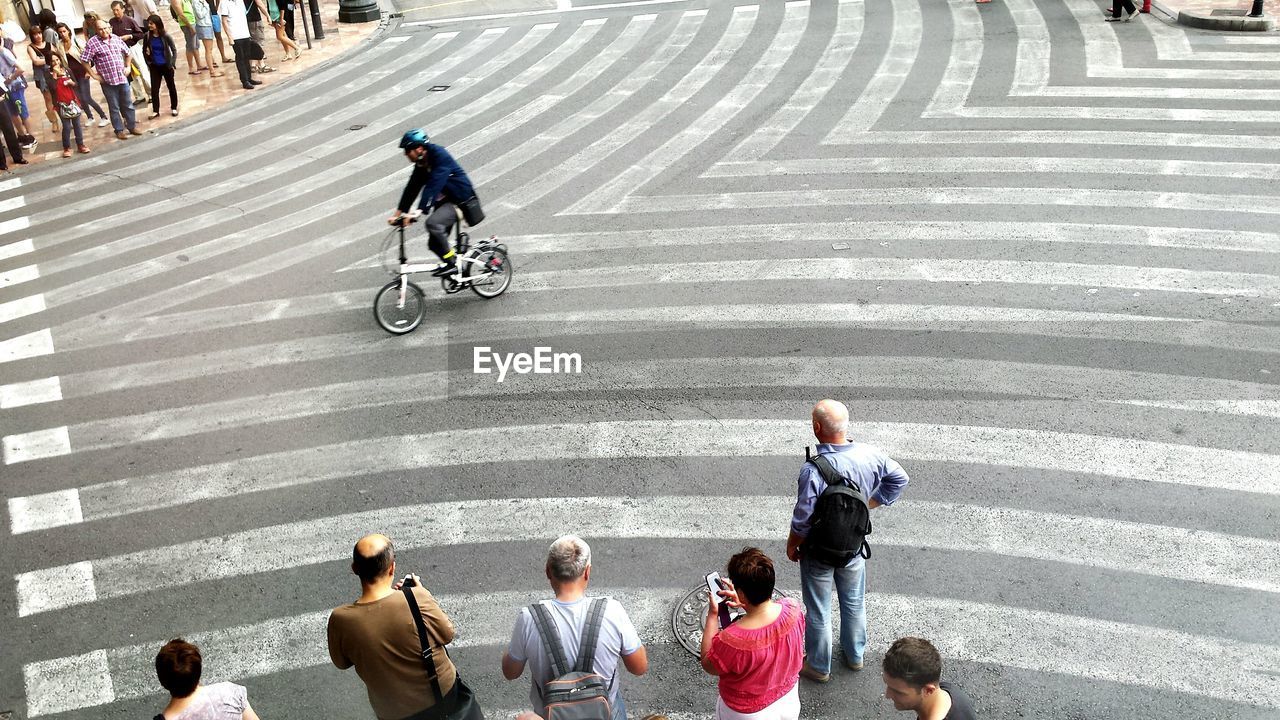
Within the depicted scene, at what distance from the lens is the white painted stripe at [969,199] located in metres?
12.4

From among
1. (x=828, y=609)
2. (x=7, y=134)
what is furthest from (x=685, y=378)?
(x=7, y=134)

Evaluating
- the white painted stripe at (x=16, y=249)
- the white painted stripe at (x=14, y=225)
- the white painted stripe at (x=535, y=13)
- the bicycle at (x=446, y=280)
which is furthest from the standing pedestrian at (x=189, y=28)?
the bicycle at (x=446, y=280)

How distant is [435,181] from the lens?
10.8 meters

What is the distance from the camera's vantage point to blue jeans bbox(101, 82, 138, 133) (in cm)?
1745

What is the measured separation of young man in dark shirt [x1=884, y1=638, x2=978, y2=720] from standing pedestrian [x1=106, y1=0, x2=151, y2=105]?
57.6ft

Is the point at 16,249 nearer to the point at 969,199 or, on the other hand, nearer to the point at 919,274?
the point at 919,274

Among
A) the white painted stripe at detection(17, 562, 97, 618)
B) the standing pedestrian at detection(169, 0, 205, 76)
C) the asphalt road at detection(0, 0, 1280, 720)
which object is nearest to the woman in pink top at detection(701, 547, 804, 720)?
the asphalt road at detection(0, 0, 1280, 720)

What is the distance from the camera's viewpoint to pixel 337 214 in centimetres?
1396

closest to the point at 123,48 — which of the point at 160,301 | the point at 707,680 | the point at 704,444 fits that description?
the point at 160,301

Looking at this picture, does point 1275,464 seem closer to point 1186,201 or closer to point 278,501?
point 1186,201

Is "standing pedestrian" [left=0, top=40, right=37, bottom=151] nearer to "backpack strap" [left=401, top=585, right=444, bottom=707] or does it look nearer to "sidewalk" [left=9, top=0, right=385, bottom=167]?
"sidewalk" [left=9, top=0, right=385, bottom=167]

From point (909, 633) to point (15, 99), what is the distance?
16.9 m

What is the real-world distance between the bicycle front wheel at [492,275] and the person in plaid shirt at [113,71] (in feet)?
31.3

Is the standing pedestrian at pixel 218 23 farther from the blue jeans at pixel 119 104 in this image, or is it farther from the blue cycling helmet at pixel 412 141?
the blue cycling helmet at pixel 412 141
